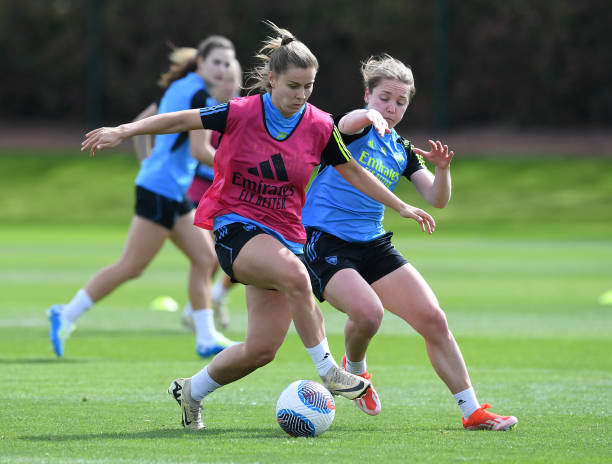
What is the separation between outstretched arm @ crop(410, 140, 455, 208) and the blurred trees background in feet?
94.8

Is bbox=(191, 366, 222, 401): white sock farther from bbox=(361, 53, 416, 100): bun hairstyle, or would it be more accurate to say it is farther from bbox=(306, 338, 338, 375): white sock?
bbox=(361, 53, 416, 100): bun hairstyle

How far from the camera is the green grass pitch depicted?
18.4 feet

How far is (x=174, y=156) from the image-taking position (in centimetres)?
963

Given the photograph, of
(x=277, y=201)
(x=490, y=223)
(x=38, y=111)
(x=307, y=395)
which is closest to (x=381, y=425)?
(x=307, y=395)

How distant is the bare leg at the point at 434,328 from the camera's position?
6.38m

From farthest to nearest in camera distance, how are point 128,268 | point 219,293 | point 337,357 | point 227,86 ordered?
point 219,293 → point 227,86 → point 128,268 → point 337,357

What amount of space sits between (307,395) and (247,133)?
145cm

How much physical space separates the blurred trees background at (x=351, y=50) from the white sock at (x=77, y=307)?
27.1 m

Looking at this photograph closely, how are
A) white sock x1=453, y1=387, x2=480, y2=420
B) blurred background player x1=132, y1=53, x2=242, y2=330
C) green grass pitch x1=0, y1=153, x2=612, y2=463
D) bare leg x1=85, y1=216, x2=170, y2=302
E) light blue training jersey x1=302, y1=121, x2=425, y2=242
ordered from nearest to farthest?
green grass pitch x1=0, y1=153, x2=612, y2=463 → white sock x1=453, y1=387, x2=480, y2=420 → light blue training jersey x1=302, y1=121, x2=425, y2=242 → bare leg x1=85, y1=216, x2=170, y2=302 → blurred background player x1=132, y1=53, x2=242, y2=330

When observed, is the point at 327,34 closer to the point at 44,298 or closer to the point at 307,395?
the point at 44,298

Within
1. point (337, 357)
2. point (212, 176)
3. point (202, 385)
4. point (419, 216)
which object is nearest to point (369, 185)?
point (419, 216)

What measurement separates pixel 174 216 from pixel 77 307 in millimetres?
1114

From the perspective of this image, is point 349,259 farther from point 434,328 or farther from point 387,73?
point 387,73

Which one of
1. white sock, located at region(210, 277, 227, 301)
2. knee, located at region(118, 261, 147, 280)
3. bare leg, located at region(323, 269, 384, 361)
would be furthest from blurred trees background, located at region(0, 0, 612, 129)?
bare leg, located at region(323, 269, 384, 361)
